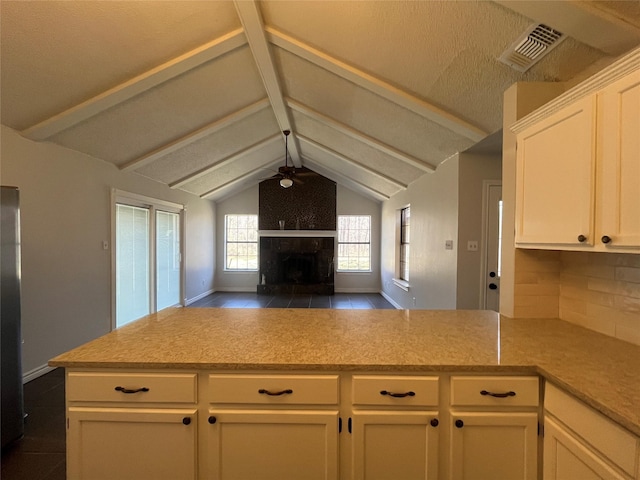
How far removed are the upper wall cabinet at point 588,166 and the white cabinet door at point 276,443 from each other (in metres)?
1.27

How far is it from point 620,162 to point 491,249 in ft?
7.97

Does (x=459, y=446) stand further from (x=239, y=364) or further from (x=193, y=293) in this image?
(x=193, y=293)

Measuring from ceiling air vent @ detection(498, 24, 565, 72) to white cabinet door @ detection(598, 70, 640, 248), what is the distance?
725 mm

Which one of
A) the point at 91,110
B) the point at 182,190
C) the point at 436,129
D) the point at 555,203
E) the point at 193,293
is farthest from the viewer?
the point at 193,293

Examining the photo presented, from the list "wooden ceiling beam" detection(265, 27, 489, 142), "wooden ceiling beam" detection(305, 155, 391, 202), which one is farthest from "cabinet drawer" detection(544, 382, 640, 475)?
"wooden ceiling beam" detection(305, 155, 391, 202)

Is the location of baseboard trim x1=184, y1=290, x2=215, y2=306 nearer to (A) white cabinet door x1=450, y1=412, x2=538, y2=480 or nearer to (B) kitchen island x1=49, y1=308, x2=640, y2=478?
(B) kitchen island x1=49, y1=308, x2=640, y2=478

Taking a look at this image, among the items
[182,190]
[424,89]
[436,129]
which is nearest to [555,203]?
[424,89]

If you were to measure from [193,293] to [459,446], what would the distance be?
6.54 metres

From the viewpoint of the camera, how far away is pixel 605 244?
1.20 metres

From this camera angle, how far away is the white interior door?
11.1 ft

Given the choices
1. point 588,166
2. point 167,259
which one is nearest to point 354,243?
point 167,259

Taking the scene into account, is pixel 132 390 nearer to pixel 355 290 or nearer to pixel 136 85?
pixel 136 85

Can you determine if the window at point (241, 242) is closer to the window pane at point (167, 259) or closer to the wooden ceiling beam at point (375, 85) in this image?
the window pane at point (167, 259)

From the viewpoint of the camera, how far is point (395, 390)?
123cm
